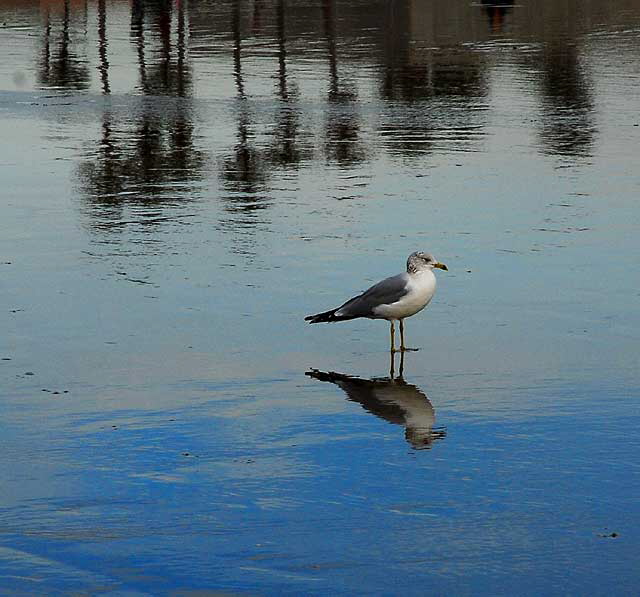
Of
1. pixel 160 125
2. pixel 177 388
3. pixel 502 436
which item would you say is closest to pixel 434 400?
pixel 502 436

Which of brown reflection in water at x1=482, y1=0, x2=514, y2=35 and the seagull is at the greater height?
brown reflection in water at x1=482, y1=0, x2=514, y2=35


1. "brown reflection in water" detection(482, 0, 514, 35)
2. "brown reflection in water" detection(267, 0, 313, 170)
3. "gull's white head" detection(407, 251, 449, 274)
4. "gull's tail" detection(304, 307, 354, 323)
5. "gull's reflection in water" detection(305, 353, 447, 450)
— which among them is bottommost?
"gull's reflection in water" detection(305, 353, 447, 450)

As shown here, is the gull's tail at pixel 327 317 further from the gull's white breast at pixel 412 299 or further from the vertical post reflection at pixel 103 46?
the vertical post reflection at pixel 103 46

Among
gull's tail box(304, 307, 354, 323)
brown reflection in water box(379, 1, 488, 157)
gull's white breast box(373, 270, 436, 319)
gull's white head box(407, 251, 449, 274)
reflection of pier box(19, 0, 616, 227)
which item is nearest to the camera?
gull's white breast box(373, 270, 436, 319)

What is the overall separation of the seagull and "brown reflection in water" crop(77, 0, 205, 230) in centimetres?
472

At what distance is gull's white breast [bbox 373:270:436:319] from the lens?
10.1 metres

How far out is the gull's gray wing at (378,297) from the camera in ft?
33.3

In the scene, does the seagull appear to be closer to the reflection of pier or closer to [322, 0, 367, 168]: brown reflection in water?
the reflection of pier

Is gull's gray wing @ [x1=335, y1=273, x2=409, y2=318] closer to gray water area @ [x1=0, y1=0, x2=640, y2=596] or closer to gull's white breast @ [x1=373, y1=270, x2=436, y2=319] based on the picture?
gull's white breast @ [x1=373, y1=270, x2=436, y2=319]

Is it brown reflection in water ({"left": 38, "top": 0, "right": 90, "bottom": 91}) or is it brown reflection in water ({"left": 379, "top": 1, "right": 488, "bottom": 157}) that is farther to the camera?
brown reflection in water ({"left": 38, "top": 0, "right": 90, "bottom": 91})

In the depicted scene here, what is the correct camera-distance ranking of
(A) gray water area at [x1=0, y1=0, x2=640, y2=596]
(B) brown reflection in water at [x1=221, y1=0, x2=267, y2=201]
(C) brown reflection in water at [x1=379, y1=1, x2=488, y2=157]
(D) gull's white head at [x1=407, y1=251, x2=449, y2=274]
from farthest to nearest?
(C) brown reflection in water at [x1=379, y1=1, x2=488, y2=157] → (B) brown reflection in water at [x1=221, y1=0, x2=267, y2=201] → (D) gull's white head at [x1=407, y1=251, x2=449, y2=274] → (A) gray water area at [x1=0, y1=0, x2=640, y2=596]

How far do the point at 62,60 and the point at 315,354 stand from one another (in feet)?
78.3

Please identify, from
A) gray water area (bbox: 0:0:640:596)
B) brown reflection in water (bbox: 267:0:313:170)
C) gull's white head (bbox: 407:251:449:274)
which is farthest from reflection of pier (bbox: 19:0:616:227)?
gull's white head (bbox: 407:251:449:274)

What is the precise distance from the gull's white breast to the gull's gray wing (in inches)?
1.2
